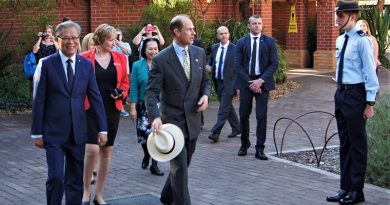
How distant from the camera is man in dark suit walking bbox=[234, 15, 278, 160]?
388 inches

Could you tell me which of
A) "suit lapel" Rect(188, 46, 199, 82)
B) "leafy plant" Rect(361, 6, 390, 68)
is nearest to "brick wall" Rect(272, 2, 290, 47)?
"leafy plant" Rect(361, 6, 390, 68)

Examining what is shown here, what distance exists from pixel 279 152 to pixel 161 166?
6.24 feet

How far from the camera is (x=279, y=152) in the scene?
407 inches

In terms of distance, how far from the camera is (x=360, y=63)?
7277 millimetres

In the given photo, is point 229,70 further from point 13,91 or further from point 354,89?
point 13,91

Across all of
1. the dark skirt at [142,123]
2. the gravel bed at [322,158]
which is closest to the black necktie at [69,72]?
the dark skirt at [142,123]

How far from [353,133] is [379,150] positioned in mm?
989

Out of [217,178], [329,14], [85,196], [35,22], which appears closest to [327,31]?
[329,14]

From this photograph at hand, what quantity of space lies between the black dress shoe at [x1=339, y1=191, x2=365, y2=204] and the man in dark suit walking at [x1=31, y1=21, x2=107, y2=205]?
9.12 feet

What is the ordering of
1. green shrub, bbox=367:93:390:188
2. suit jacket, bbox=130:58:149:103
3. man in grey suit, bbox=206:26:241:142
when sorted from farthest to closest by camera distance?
man in grey suit, bbox=206:26:241:142, suit jacket, bbox=130:58:149:103, green shrub, bbox=367:93:390:188

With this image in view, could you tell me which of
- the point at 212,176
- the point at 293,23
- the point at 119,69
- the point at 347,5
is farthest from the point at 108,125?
the point at 293,23

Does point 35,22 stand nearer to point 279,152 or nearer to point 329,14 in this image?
point 279,152

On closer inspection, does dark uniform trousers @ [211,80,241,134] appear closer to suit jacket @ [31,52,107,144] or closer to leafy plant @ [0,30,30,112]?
suit jacket @ [31,52,107,144]

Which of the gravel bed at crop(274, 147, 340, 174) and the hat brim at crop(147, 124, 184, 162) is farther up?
the hat brim at crop(147, 124, 184, 162)
